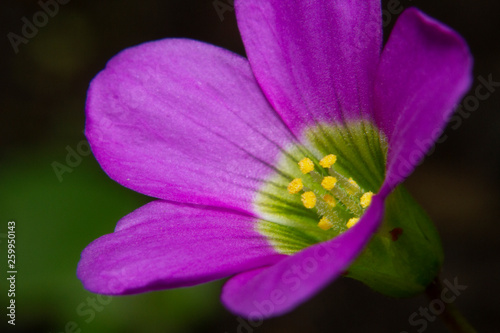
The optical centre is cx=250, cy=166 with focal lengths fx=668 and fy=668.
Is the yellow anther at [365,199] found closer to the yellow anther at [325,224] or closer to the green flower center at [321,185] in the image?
the green flower center at [321,185]

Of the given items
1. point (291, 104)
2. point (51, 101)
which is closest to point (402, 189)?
point (291, 104)

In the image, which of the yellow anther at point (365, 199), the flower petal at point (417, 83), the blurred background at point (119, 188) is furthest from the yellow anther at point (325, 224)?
the blurred background at point (119, 188)

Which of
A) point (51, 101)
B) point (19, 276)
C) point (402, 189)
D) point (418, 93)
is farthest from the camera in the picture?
point (51, 101)

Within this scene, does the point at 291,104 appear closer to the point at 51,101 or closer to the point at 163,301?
the point at 163,301

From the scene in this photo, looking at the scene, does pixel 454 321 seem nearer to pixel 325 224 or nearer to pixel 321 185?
pixel 325 224

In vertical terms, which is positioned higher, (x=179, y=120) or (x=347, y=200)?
(x=179, y=120)

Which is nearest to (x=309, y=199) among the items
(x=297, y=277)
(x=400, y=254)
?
(x=400, y=254)
